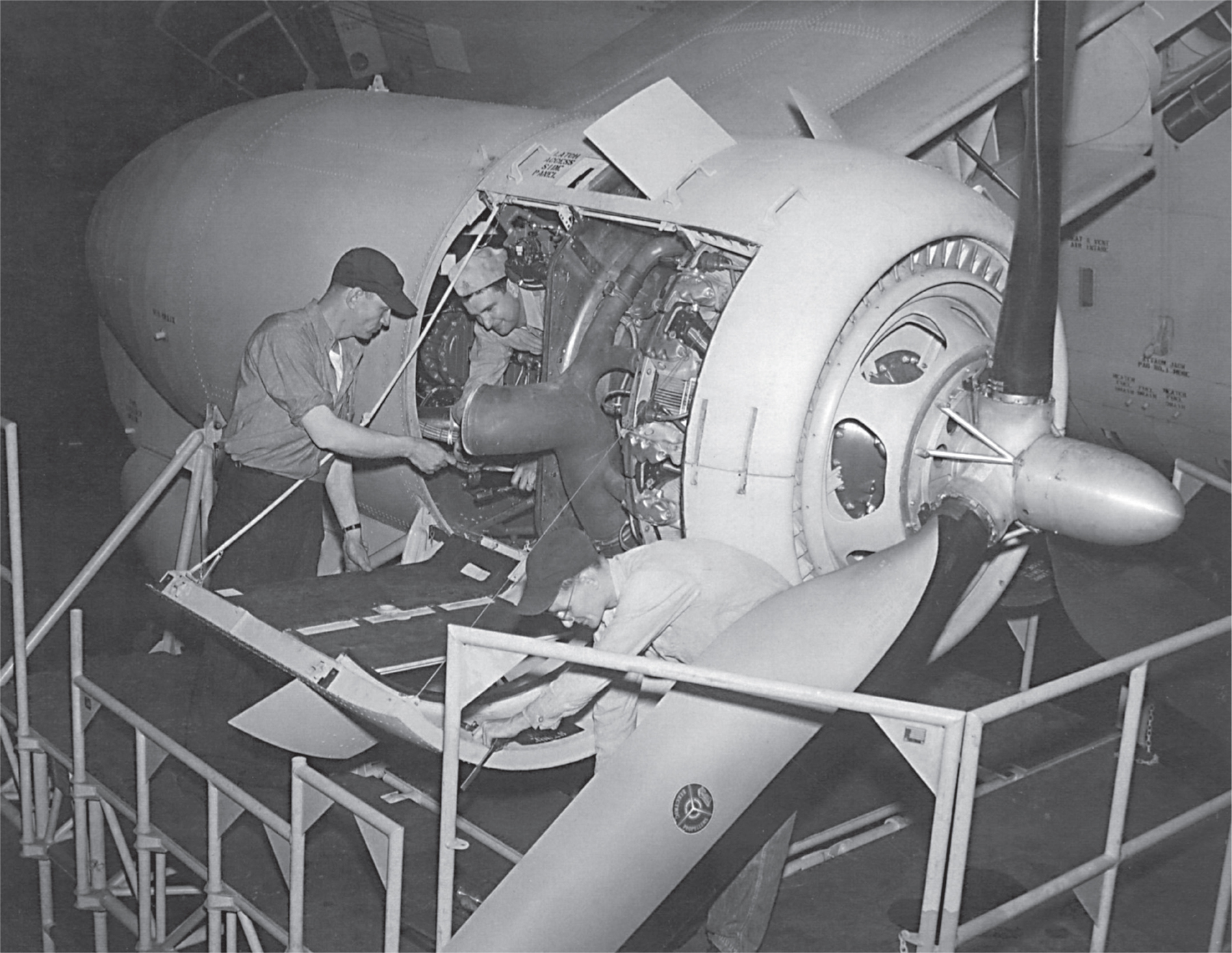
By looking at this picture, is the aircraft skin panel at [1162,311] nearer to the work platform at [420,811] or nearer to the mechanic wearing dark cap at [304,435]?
the work platform at [420,811]

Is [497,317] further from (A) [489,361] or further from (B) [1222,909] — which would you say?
(B) [1222,909]

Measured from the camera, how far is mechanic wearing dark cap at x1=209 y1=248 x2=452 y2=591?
543 cm

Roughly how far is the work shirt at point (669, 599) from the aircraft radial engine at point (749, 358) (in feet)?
0.35

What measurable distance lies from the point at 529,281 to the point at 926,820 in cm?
261

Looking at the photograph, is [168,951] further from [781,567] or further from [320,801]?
[781,567]

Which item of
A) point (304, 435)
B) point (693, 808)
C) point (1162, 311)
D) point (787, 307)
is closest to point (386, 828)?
point (693, 808)

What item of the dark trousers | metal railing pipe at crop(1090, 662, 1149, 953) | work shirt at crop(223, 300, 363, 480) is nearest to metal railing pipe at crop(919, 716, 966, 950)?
metal railing pipe at crop(1090, 662, 1149, 953)

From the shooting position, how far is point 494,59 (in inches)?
318

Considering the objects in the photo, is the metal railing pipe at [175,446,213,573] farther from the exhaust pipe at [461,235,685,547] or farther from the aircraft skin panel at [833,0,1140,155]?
the aircraft skin panel at [833,0,1140,155]

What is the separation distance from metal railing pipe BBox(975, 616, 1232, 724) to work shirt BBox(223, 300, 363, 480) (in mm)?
2759

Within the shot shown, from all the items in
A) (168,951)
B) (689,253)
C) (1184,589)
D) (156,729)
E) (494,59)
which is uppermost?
(494,59)

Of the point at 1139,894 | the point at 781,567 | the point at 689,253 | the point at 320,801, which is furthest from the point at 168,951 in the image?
the point at 1139,894

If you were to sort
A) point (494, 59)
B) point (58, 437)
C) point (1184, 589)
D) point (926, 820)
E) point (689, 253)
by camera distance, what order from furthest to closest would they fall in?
1. point (58, 437)
2. point (494, 59)
3. point (1184, 589)
4. point (926, 820)
5. point (689, 253)

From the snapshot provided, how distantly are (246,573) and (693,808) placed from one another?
2.59 m
